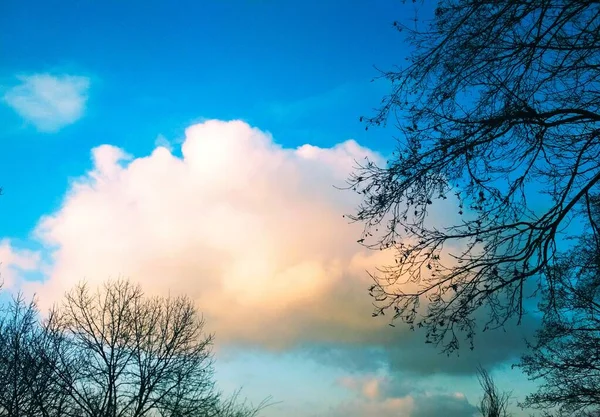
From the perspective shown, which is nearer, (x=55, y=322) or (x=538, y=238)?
(x=538, y=238)

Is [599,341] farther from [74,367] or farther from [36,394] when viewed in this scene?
[74,367]

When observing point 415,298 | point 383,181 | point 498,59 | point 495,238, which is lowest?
point 415,298

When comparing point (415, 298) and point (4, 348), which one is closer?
point (415, 298)

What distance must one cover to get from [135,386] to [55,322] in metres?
4.32

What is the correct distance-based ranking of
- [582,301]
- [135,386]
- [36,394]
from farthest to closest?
[135,386] < [36,394] < [582,301]

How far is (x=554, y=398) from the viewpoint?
603 inches

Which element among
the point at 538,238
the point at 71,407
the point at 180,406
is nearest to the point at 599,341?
the point at 538,238

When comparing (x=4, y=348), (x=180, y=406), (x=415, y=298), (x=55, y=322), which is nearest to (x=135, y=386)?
(x=180, y=406)

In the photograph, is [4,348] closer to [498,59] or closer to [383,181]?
[383,181]

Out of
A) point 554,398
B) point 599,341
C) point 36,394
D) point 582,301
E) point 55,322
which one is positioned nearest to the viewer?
point 582,301

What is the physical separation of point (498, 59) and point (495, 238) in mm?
1997

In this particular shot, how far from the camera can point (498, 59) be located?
563 cm

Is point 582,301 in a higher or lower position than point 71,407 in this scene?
higher

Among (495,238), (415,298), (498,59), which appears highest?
(498,59)
